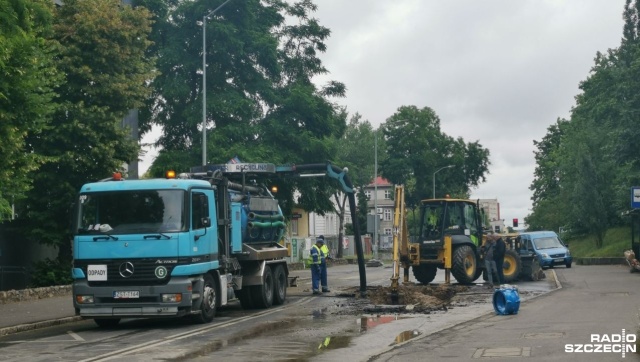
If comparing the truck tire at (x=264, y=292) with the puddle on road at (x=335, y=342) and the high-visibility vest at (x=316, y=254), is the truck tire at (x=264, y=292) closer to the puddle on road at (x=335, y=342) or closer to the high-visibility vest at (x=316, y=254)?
the high-visibility vest at (x=316, y=254)

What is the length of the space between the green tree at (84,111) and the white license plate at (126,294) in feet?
39.0

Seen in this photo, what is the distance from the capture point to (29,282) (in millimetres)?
30609

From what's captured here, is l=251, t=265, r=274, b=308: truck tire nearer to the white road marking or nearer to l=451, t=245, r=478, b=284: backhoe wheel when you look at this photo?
the white road marking

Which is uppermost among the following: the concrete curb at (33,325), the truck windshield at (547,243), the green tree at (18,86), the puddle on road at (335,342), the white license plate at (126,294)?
the green tree at (18,86)

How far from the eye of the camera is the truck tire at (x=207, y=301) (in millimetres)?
19031

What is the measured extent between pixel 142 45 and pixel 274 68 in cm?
1621

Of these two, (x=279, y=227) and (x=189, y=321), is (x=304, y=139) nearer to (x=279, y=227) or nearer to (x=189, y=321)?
(x=279, y=227)

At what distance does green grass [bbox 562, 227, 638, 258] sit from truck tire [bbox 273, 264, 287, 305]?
3237cm

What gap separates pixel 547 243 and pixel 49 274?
24.1 meters

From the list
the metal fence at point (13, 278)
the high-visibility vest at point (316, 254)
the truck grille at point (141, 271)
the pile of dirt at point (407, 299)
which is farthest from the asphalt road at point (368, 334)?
the metal fence at point (13, 278)

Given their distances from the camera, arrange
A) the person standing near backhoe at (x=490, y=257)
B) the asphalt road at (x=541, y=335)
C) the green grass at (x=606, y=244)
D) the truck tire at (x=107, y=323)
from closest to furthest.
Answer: the asphalt road at (x=541, y=335), the truck tire at (x=107, y=323), the person standing near backhoe at (x=490, y=257), the green grass at (x=606, y=244)

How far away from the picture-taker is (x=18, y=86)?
2033 cm

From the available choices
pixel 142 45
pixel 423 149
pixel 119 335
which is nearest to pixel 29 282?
pixel 142 45

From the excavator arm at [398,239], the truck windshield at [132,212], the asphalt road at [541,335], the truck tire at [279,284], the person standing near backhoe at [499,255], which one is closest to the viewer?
the asphalt road at [541,335]
